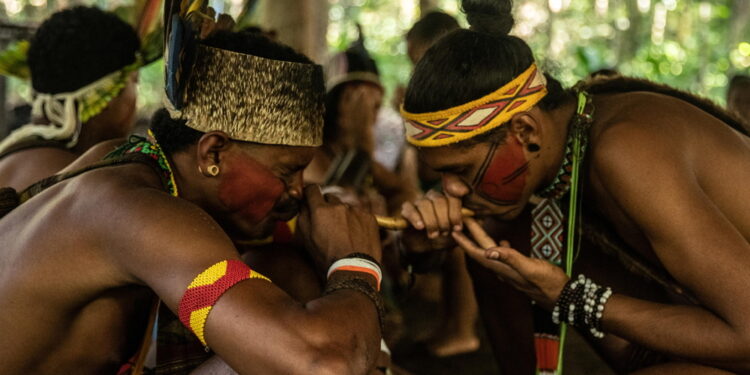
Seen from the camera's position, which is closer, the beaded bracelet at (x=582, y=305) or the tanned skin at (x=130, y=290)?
the tanned skin at (x=130, y=290)

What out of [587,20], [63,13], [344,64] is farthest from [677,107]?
[587,20]

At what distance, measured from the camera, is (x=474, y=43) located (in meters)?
2.81

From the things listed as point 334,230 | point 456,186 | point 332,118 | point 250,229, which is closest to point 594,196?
point 456,186

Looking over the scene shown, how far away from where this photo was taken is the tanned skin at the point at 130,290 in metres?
1.96

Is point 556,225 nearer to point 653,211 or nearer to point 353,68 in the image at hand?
point 653,211

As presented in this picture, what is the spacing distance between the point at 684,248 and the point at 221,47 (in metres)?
1.62

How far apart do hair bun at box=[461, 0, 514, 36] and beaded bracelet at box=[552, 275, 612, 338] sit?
3.25 feet

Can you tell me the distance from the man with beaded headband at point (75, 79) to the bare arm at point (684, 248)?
240 cm

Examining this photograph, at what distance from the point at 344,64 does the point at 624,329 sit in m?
3.39

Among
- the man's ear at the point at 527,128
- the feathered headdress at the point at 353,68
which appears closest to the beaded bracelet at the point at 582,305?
the man's ear at the point at 527,128

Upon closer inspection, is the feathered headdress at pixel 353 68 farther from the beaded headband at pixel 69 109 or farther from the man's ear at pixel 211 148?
the man's ear at pixel 211 148

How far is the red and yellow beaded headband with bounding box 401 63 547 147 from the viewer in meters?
2.77

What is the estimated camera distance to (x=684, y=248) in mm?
2379

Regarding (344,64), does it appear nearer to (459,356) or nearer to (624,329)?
(459,356)
